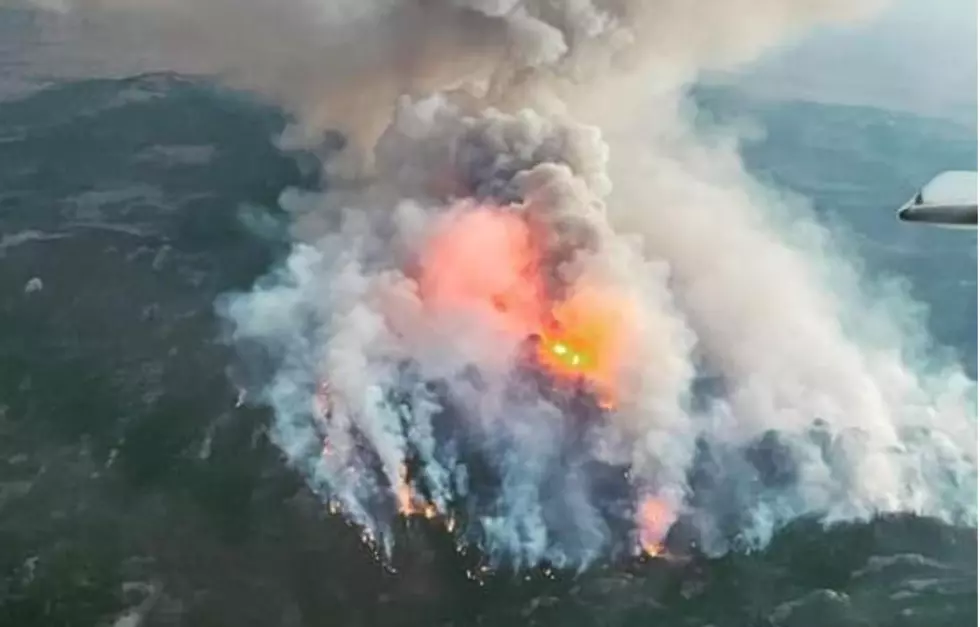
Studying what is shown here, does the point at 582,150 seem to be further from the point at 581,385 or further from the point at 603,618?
the point at 603,618

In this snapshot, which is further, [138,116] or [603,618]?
[138,116]

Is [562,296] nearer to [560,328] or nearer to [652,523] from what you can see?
[560,328]

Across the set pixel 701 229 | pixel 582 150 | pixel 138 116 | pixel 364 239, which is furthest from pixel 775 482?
pixel 138 116

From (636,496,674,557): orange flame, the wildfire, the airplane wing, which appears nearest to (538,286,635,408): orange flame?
the wildfire

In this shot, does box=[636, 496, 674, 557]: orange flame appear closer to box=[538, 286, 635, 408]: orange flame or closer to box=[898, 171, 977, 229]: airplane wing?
box=[538, 286, 635, 408]: orange flame

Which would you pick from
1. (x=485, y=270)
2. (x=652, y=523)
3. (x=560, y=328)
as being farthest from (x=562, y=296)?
(x=652, y=523)

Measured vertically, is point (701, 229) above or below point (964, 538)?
above

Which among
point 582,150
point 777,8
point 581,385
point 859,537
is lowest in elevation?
point 859,537
